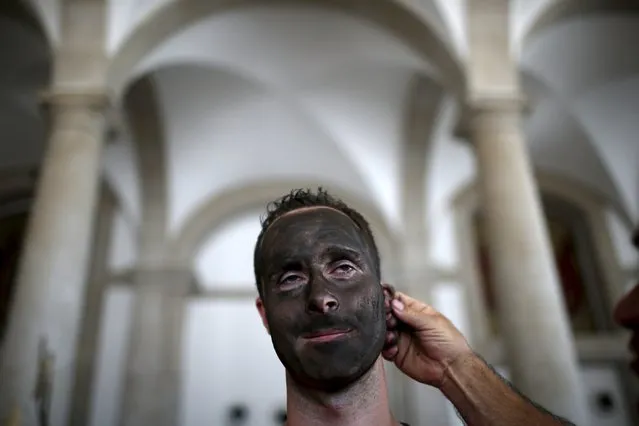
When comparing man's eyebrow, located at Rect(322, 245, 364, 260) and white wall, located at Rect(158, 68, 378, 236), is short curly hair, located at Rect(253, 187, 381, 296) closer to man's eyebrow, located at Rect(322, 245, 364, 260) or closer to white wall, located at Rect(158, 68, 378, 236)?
man's eyebrow, located at Rect(322, 245, 364, 260)

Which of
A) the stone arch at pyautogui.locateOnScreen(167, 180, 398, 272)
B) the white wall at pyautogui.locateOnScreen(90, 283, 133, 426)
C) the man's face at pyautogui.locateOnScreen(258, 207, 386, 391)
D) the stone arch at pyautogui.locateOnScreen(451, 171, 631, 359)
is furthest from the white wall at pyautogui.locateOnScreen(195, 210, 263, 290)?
the man's face at pyautogui.locateOnScreen(258, 207, 386, 391)

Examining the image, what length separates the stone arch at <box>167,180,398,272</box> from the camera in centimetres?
995

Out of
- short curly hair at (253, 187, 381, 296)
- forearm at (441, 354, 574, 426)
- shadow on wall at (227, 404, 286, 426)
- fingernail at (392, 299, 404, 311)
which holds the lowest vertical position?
shadow on wall at (227, 404, 286, 426)

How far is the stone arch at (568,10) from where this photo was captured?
20.7ft

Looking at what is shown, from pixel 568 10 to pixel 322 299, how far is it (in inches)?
251

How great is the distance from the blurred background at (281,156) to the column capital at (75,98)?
0.06 feet

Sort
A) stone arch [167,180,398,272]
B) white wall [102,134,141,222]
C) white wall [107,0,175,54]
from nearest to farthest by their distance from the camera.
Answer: white wall [107,0,175,54], white wall [102,134,141,222], stone arch [167,180,398,272]

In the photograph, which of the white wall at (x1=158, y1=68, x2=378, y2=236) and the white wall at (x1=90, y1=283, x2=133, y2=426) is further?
the white wall at (x1=90, y1=283, x2=133, y2=426)

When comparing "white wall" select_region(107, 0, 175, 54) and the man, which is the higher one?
"white wall" select_region(107, 0, 175, 54)

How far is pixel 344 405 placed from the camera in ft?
4.15

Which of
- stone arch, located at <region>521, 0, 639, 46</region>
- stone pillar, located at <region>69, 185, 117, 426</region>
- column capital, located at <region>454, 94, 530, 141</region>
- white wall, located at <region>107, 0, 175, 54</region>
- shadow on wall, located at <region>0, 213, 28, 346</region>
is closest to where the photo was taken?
column capital, located at <region>454, 94, 530, 141</region>

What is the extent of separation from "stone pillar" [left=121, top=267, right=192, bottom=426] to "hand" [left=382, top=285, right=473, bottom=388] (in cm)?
812

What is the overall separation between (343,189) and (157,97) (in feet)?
11.0

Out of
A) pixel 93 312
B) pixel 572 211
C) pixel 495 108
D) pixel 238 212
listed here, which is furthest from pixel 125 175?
pixel 572 211
